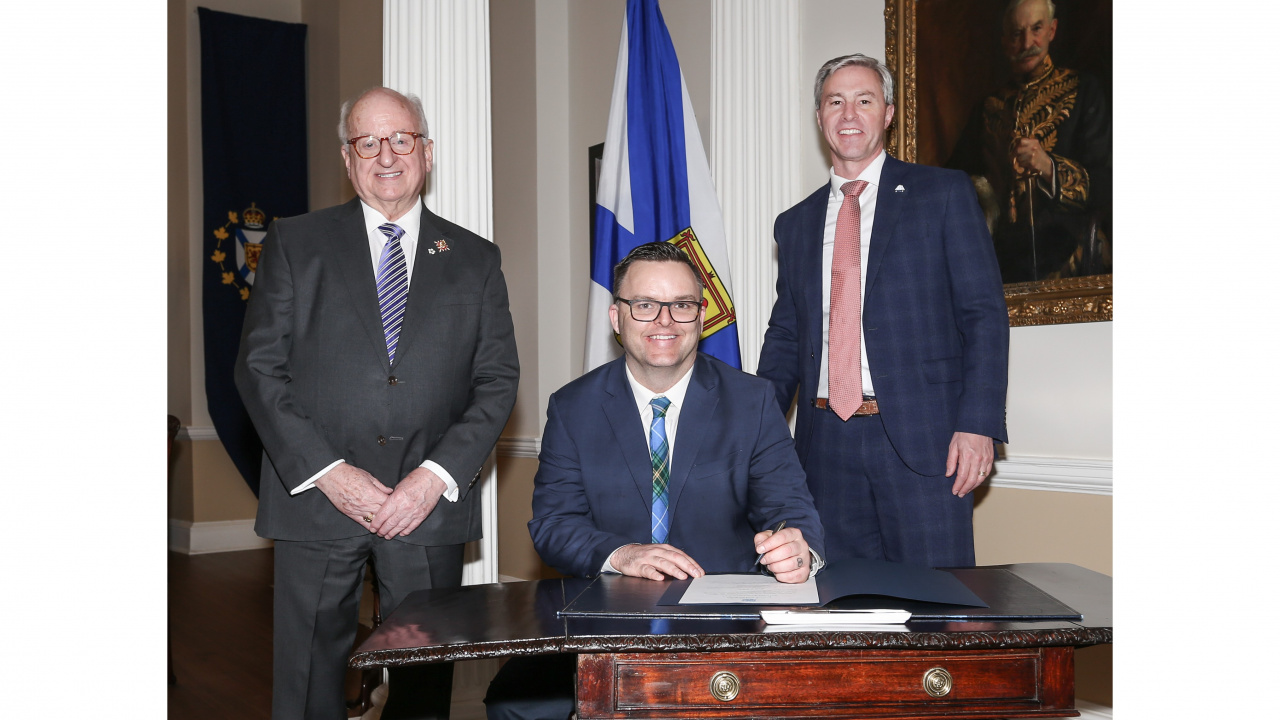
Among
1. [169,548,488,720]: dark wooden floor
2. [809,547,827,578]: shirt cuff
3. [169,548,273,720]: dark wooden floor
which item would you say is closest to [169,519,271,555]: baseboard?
[169,548,273,720]: dark wooden floor

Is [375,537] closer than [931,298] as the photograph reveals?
Yes

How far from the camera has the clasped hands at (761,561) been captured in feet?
5.68

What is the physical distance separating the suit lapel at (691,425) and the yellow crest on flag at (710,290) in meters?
1.26

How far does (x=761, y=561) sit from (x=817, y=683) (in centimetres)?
38

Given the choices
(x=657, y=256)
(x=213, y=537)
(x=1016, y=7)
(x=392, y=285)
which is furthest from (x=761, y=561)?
(x=213, y=537)

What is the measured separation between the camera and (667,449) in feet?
7.16

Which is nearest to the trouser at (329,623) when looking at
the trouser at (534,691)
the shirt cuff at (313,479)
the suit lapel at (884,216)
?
the shirt cuff at (313,479)

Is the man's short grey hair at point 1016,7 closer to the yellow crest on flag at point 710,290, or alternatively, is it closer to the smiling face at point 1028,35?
the smiling face at point 1028,35

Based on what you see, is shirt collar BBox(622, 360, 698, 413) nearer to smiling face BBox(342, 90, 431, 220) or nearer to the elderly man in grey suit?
the elderly man in grey suit

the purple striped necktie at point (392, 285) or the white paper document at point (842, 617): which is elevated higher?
the purple striped necktie at point (392, 285)
